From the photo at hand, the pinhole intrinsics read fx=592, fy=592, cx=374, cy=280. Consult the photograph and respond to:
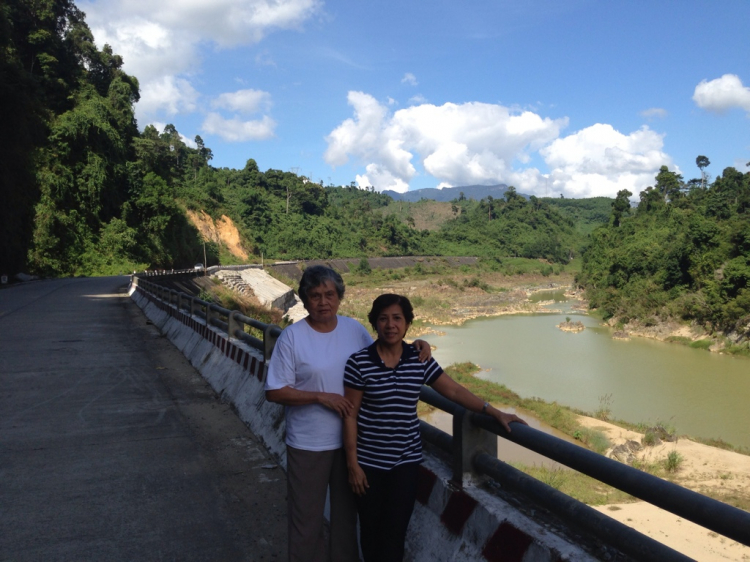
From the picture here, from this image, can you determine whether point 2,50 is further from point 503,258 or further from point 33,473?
point 503,258

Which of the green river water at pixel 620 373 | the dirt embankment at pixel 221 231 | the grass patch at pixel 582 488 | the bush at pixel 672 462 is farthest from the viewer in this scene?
the dirt embankment at pixel 221 231

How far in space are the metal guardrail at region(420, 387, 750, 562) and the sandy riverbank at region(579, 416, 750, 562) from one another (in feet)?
27.7

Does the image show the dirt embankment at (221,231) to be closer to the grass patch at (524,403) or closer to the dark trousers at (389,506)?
the grass patch at (524,403)

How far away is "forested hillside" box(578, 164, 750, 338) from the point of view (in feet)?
112

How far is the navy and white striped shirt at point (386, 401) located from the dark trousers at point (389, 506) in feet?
0.16

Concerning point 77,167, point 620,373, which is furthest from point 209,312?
point 77,167

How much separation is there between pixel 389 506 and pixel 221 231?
69257 millimetres

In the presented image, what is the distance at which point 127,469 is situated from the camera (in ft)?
15.7

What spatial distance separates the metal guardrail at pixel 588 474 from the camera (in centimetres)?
179

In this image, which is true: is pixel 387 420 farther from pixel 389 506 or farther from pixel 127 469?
pixel 127 469

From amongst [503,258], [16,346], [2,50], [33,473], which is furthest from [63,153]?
[503,258]

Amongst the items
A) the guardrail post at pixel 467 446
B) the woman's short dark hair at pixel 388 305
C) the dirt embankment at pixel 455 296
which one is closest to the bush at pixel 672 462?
the guardrail post at pixel 467 446

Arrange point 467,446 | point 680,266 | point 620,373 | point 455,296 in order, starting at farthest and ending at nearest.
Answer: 1. point 455,296
2. point 680,266
3. point 620,373
4. point 467,446

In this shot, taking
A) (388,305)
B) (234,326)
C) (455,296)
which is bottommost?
(455,296)
